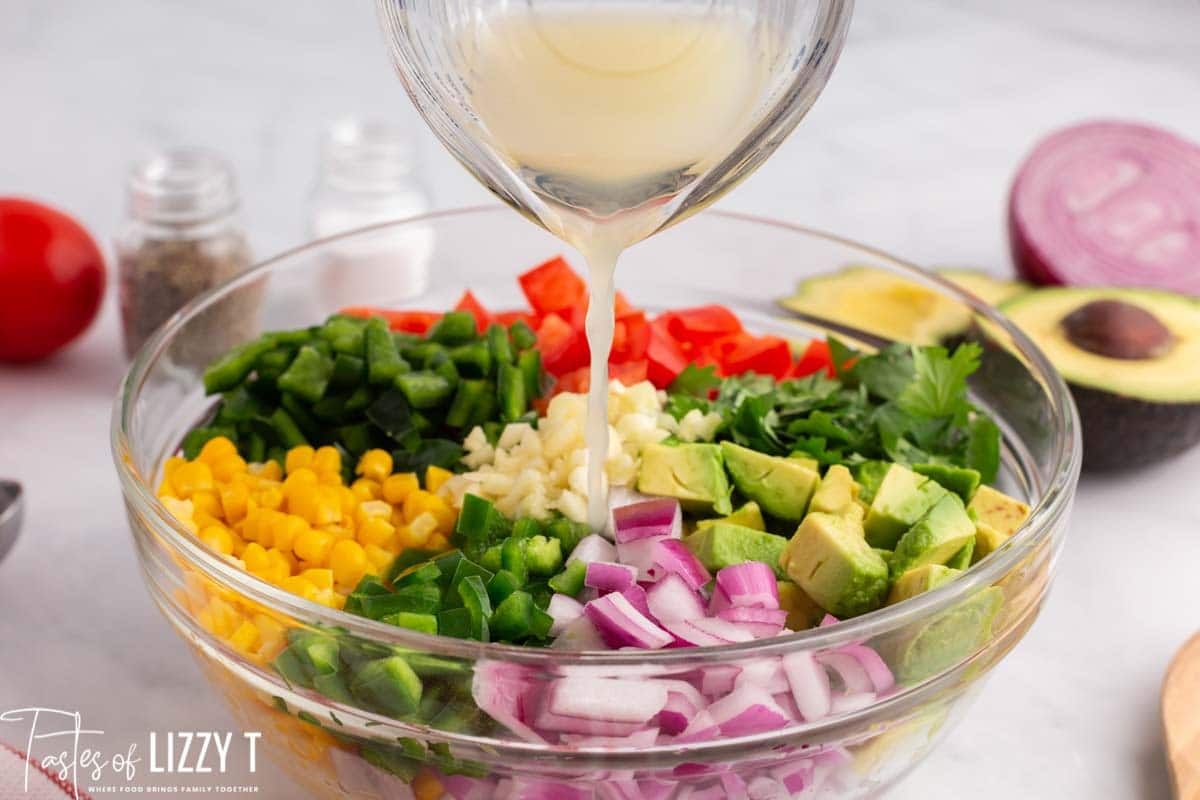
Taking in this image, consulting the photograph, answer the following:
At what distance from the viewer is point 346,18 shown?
424 cm

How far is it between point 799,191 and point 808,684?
2200mm

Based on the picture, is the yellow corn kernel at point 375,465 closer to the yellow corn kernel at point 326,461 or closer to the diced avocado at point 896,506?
the yellow corn kernel at point 326,461

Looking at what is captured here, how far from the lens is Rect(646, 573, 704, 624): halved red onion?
1.47 meters

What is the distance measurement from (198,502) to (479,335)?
0.50 m

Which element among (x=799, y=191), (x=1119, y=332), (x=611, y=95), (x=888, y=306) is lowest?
(x=799, y=191)

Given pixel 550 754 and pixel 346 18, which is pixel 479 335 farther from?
pixel 346 18

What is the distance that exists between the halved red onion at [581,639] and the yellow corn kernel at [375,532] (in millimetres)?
337

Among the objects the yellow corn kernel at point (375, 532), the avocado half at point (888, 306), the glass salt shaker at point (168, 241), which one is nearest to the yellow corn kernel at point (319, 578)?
the yellow corn kernel at point (375, 532)

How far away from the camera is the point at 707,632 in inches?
56.9

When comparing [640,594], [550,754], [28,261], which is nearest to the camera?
[550,754]

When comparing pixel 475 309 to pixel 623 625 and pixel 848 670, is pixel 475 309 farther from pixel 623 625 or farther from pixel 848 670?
pixel 848 670

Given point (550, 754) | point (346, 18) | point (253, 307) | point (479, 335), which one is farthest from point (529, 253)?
point (346, 18)

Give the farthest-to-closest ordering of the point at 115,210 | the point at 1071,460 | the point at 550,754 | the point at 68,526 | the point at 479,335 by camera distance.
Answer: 1. the point at 115,210
2. the point at 68,526
3. the point at 479,335
4. the point at 1071,460
5. the point at 550,754

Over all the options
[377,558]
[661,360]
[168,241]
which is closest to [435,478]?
[377,558]
